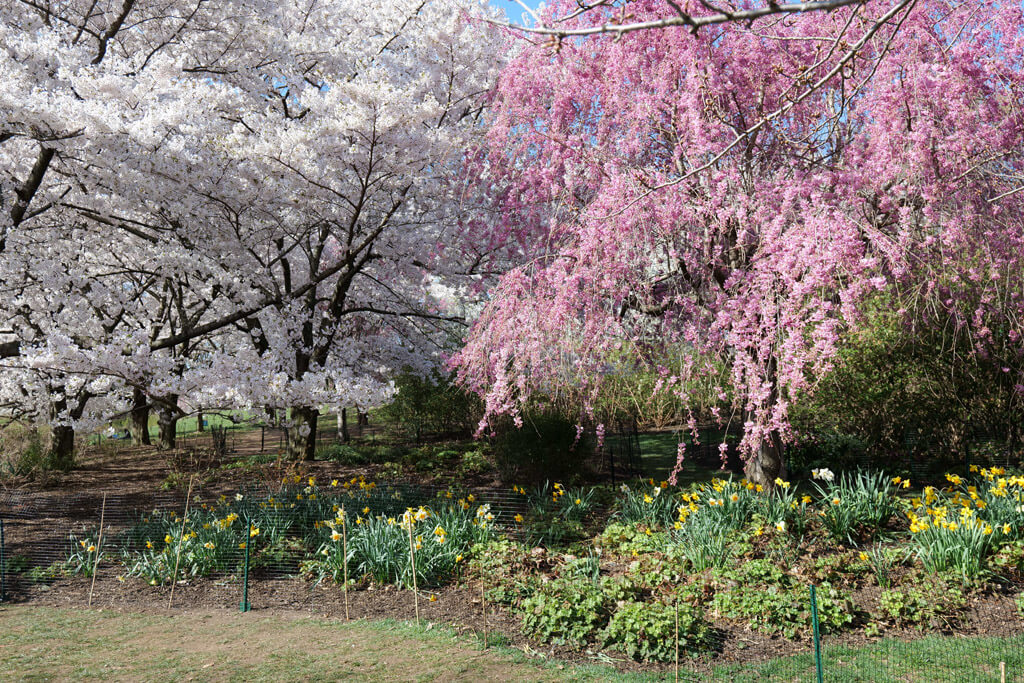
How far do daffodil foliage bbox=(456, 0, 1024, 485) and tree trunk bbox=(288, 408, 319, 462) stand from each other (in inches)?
262

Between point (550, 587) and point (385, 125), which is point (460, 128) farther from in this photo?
point (550, 587)

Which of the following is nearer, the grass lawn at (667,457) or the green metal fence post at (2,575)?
the green metal fence post at (2,575)

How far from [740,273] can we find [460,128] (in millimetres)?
5594

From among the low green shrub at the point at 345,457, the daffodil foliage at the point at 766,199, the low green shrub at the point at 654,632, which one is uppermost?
the daffodil foliage at the point at 766,199

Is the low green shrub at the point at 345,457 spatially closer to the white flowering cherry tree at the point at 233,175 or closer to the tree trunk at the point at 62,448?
the white flowering cherry tree at the point at 233,175

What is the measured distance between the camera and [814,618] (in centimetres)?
438

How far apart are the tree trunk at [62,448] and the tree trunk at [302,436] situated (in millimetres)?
3909

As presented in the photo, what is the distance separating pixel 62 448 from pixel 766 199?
13.2 metres

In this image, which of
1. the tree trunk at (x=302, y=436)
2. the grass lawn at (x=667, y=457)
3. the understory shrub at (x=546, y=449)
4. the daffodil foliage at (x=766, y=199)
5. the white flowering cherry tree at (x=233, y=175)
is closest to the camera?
the daffodil foliage at (x=766, y=199)

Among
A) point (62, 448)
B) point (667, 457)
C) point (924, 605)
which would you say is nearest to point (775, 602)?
point (924, 605)

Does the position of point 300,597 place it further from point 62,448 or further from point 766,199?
point 62,448

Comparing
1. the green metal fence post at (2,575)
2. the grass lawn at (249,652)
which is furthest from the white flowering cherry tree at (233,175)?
the grass lawn at (249,652)

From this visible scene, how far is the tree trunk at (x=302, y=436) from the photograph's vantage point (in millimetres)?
12766

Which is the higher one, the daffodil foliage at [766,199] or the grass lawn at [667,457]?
the daffodil foliage at [766,199]
